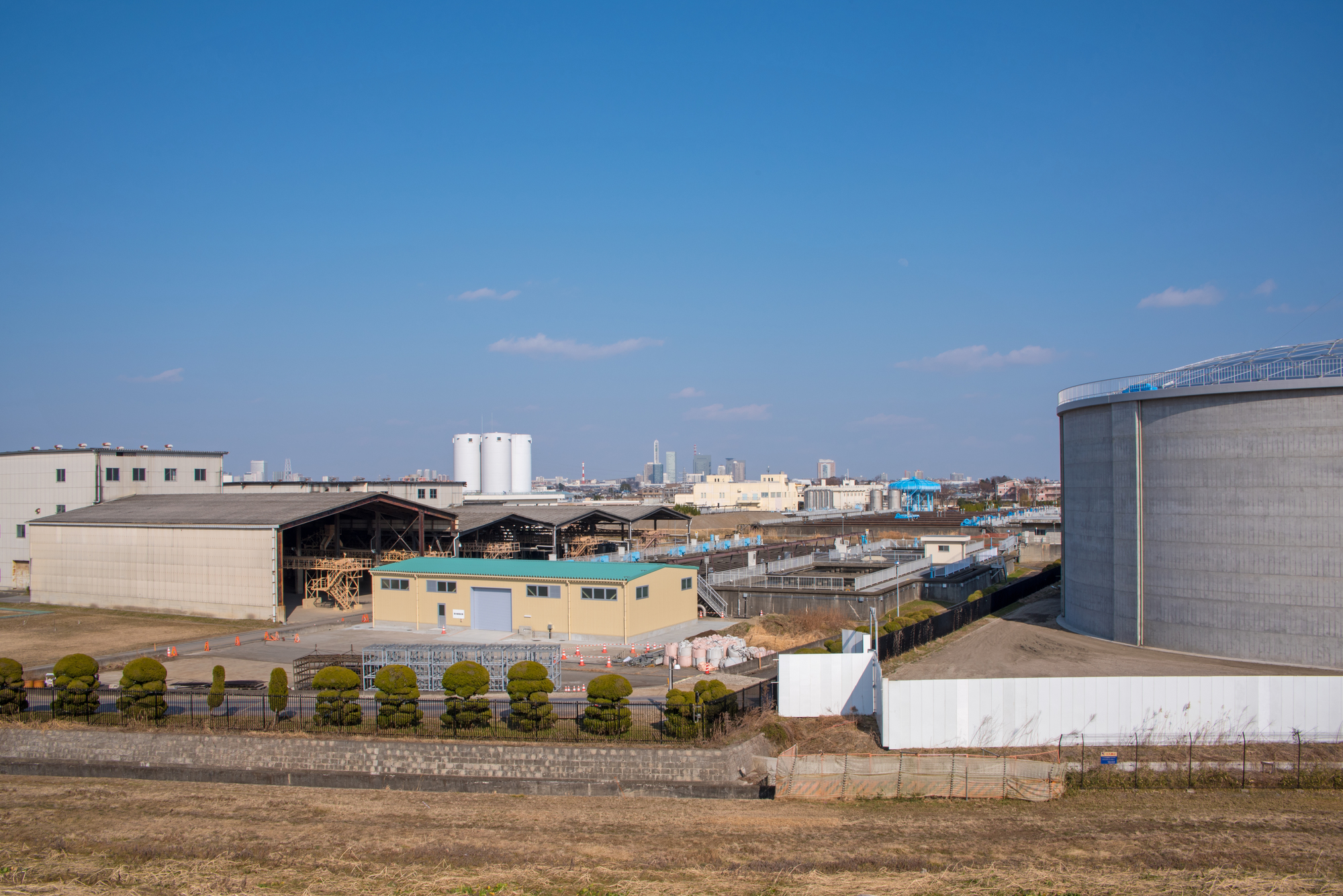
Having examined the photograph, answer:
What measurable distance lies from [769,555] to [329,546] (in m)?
29.0

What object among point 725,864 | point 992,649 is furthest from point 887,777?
point 992,649

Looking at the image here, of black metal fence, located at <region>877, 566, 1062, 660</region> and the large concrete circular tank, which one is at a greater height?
the large concrete circular tank

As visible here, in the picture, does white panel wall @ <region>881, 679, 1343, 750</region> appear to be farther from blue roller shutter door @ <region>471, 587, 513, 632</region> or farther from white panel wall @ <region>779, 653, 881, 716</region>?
blue roller shutter door @ <region>471, 587, 513, 632</region>

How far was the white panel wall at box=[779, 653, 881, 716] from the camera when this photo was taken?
75.9ft

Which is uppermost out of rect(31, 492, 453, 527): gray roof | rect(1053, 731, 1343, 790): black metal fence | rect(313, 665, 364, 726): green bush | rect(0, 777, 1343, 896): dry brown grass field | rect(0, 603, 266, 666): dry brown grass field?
rect(31, 492, 453, 527): gray roof

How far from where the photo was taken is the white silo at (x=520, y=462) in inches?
4542

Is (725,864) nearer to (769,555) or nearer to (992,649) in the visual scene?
(992,649)

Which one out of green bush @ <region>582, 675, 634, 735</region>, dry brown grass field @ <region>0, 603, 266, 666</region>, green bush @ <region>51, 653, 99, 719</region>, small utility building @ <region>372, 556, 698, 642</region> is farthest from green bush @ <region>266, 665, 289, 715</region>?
dry brown grass field @ <region>0, 603, 266, 666</region>

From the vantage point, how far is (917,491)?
14288 centimetres

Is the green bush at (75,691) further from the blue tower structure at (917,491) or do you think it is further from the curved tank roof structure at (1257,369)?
the blue tower structure at (917,491)

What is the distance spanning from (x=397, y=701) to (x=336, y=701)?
1.69 meters

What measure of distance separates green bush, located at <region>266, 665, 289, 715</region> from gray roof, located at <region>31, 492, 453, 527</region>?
21519 millimetres

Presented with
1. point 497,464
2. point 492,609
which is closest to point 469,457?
point 497,464

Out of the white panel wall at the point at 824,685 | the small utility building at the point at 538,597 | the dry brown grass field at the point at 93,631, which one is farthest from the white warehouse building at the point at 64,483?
the white panel wall at the point at 824,685
